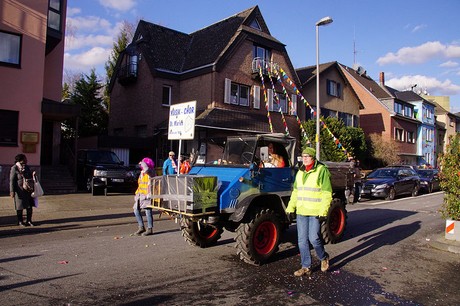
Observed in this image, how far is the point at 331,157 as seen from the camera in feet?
87.0

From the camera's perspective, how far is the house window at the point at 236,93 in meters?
23.4

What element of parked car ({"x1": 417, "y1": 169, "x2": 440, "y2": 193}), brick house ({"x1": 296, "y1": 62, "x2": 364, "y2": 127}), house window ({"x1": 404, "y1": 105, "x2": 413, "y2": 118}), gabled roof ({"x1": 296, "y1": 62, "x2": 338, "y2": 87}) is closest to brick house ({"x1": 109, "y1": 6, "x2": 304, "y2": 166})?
gabled roof ({"x1": 296, "y1": 62, "x2": 338, "y2": 87})

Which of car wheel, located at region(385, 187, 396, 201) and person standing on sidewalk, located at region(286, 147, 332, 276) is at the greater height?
person standing on sidewalk, located at region(286, 147, 332, 276)

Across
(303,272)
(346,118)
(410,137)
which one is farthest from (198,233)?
(410,137)

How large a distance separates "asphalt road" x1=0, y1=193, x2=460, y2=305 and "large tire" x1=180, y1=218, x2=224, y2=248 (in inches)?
7.1

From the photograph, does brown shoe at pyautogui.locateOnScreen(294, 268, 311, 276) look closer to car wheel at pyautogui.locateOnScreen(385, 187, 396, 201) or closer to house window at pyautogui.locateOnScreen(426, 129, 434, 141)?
car wheel at pyautogui.locateOnScreen(385, 187, 396, 201)

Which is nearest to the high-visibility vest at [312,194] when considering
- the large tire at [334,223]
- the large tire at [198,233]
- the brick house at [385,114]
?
the large tire at [198,233]

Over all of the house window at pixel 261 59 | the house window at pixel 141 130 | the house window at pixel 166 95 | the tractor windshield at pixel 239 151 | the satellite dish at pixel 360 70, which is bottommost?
the tractor windshield at pixel 239 151

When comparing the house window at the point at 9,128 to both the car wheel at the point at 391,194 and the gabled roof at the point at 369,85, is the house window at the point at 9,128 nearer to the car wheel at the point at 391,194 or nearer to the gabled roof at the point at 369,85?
the car wheel at the point at 391,194

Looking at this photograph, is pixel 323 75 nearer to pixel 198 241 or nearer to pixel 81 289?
pixel 198 241

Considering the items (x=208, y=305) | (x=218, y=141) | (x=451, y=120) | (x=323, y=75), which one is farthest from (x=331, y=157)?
(x=451, y=120)

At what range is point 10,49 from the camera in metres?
15.4

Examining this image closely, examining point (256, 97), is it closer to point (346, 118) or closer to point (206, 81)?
point (206, 81)

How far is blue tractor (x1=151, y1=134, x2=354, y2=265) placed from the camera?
5.70 metres
